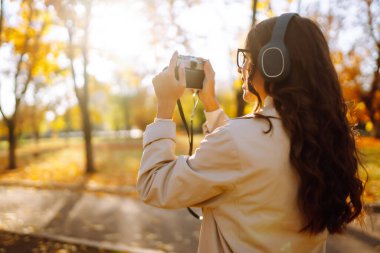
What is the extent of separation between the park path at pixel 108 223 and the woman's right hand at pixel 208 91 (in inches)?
139

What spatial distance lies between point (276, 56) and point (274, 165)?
0.39 meters

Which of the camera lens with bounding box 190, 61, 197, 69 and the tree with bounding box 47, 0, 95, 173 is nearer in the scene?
the camera lens with bounding box 190, 61, 197, 69

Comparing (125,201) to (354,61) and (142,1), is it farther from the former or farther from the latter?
(354,61)

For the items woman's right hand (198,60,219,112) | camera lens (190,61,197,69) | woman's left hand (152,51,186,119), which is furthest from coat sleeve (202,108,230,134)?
woman's left hand (152,51,186,119)

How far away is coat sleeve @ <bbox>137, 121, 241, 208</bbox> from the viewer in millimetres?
1284

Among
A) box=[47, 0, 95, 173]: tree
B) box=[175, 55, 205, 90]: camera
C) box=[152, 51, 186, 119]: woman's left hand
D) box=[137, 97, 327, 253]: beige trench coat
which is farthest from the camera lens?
box=[47, 0, 95, 173]: tree

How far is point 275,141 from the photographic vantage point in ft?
4.23

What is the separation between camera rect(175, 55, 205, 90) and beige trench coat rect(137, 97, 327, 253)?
39 centimetres

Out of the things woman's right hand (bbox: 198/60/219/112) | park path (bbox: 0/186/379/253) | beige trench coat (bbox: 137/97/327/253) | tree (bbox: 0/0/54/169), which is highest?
tree (bbox: 0/0/54/169)

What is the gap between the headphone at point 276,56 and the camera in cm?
134

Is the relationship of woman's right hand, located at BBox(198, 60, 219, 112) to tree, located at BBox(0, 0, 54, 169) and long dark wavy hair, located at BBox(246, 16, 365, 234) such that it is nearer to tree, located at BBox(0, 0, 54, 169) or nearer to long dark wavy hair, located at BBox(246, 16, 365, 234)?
long dark wavy hair, located at BBox(246, 16, 365, 234)

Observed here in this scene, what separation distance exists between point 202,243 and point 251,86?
66cm

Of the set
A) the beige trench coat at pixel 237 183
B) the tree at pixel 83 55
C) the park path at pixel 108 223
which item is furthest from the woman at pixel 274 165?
the tree at pixel 83 55

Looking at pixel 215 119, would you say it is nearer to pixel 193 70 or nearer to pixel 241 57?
pixel 193 70
